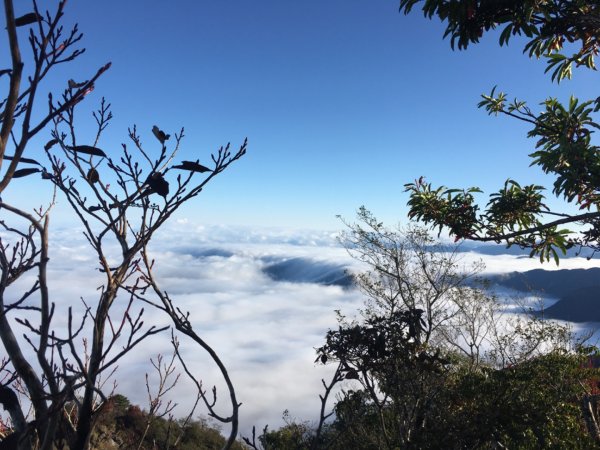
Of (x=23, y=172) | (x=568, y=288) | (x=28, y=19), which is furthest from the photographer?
(x=568, y=288)

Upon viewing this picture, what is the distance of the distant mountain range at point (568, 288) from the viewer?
94.8 metres

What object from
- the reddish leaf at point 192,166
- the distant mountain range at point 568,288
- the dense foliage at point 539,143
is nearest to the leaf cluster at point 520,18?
the dense foliage at point 539,143

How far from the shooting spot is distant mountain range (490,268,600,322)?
94.8 metres

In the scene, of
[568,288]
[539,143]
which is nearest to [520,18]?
Answer: [539,143]

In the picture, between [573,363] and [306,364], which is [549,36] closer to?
[573,363]

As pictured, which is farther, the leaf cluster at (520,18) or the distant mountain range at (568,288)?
the distant mountain range at (568,288)

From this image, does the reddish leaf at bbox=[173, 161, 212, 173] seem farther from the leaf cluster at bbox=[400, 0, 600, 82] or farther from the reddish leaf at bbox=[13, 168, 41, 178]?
the leaf cluster at bbox=[400, 0, 600, 82]

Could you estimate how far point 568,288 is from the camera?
132 m

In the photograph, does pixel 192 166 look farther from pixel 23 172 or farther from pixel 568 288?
pixel 568 288

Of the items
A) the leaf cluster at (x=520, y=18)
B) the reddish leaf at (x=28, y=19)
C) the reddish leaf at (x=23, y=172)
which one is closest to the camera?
the reddish leaf at (x=28, y=19)

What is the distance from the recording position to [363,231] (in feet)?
41.7

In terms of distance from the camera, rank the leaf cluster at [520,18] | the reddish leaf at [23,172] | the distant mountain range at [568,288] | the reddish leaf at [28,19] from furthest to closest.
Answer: the distant mountain range at [568,288], the leaf cluster at [520,18], the reddish leaf at [23,172], the reddish leaf at [28,19]

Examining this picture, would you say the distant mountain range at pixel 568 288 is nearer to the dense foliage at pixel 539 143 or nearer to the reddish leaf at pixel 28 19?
the dense foliage at pixel 539 143

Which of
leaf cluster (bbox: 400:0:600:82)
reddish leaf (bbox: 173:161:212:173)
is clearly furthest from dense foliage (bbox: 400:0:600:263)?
reddish leaf (bbox: 173:161:212:173)
